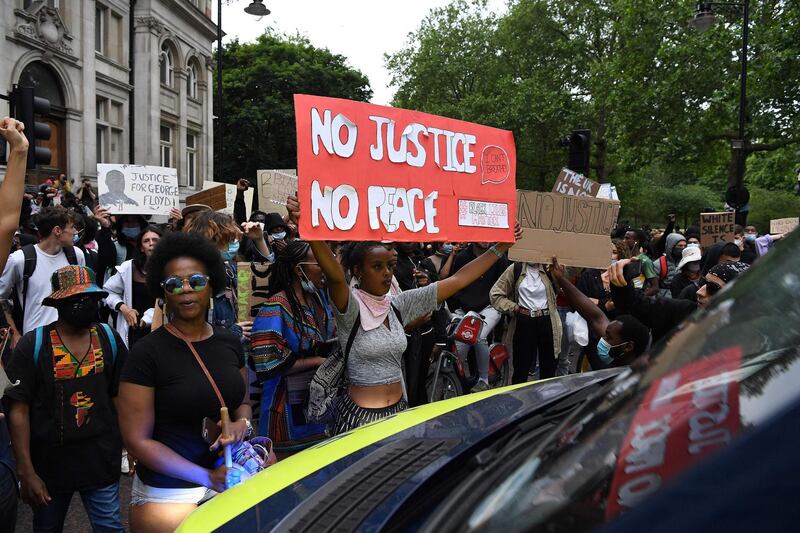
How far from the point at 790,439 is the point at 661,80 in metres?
27.2

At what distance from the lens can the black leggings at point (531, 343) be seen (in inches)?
278

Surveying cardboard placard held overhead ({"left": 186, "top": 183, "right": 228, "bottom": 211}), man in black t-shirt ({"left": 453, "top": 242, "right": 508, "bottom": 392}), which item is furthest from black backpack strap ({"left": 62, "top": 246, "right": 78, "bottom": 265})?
man in black t-shirt ({"left": 453, "top": 242, "right": 508, "bottom": 392})

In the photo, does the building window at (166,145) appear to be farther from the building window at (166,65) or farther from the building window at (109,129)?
the building window at (109,129)

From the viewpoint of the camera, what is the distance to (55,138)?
22.4m

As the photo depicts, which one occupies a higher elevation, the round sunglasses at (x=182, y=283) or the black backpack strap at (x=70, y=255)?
the black backpack strap at (x=70, y=255)

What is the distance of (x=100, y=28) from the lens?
2548 centimetres

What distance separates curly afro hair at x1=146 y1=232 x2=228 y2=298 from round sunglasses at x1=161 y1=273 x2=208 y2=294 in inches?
4.0

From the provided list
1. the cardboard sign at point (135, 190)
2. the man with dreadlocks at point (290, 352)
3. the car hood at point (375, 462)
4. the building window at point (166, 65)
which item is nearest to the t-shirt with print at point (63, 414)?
the man with dreadlocks at point (290, 352)

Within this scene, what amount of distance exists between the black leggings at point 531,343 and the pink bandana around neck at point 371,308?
3.60 m

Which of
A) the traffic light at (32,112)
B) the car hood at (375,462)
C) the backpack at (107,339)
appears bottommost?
the car hood at (375,462)

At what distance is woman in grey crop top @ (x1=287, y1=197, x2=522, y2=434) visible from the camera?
3562mm

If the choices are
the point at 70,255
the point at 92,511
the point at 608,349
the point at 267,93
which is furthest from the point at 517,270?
the point at 267,93

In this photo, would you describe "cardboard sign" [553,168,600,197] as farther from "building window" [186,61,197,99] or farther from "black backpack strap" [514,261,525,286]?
"building window" [186,61,197,99]

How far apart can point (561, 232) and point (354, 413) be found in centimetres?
205
